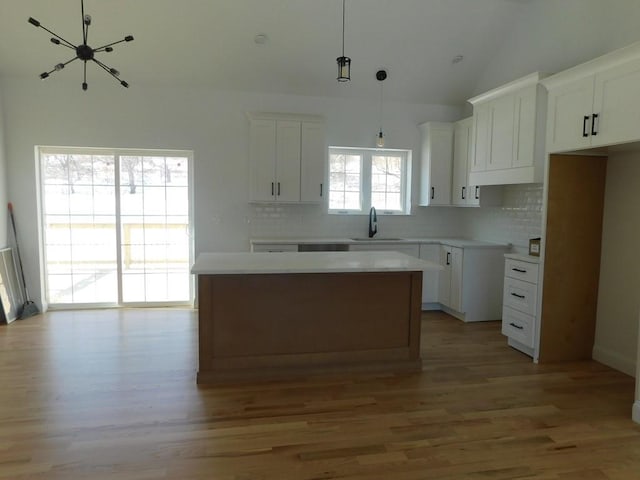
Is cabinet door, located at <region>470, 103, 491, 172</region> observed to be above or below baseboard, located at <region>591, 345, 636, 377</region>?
above

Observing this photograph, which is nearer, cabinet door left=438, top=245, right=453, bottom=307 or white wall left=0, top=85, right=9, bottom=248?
white wall left=0, top=85, right=9, bottom=248

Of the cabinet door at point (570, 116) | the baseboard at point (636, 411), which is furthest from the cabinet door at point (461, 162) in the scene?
the baseboard at point (636, 411)

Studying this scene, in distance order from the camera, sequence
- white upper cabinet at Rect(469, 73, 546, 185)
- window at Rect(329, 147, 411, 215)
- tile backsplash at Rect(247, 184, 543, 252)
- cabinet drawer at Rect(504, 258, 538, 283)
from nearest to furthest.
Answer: cabinet drawer at Rect(504, 258, 538, 283) → white upper cabinet at Rect(469, 73, 546, 185) → tile backsplash at Rect(247, 184, 543, 252) → window at Rect(329, 147, 411, 215)

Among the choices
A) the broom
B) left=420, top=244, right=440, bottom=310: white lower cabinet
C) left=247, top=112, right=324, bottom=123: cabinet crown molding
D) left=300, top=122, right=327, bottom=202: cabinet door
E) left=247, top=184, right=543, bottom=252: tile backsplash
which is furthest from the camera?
left=420, top=244, right=440, bottom=310: white lower cabinet

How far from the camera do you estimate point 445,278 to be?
534cm

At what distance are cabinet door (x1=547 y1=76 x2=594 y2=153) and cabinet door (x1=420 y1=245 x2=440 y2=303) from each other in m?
2.05

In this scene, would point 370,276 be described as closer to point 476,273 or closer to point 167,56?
point 476,273

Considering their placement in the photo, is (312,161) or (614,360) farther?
(312,161)

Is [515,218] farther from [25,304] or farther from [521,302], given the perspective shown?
[25,304]

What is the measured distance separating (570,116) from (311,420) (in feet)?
9.86

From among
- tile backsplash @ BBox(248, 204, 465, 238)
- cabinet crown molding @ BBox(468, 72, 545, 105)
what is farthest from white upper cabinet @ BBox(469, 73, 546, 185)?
tile backsplash @ BBox(248, 204, 465, 238)

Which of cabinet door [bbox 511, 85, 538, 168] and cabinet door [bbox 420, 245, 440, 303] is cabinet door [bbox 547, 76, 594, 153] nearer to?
cabinet door [bbox 511, 85, 538, 168]

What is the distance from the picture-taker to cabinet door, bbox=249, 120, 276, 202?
5.19 m

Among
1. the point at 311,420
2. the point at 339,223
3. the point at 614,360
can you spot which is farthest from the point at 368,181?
the point at 311,420
